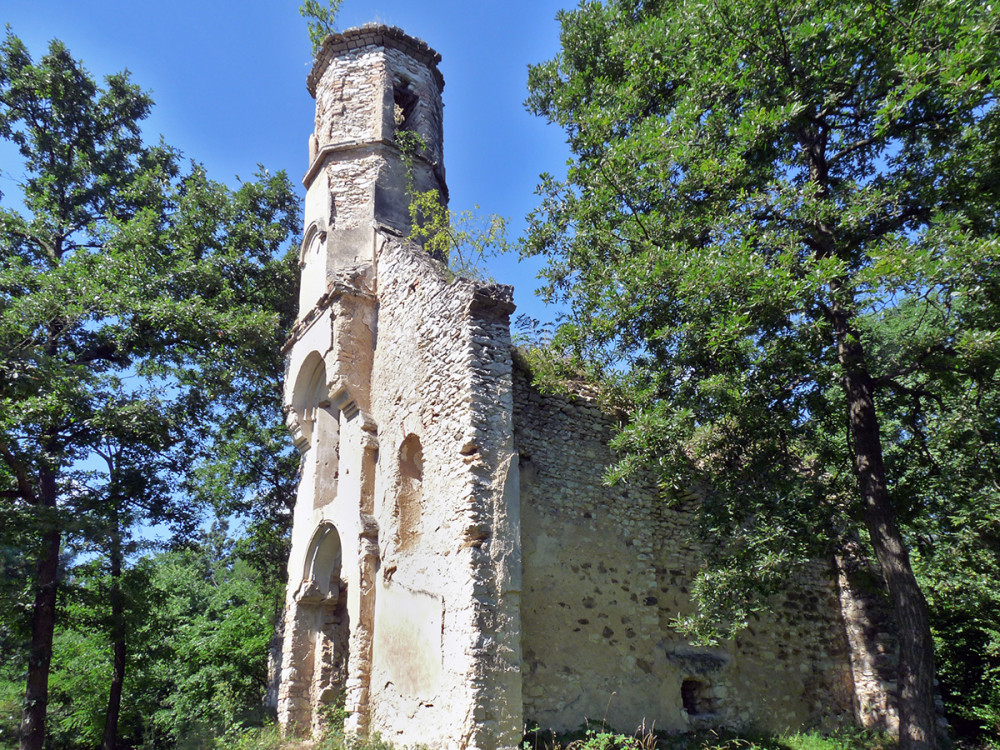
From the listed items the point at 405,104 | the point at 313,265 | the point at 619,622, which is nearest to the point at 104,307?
the point at 313,265

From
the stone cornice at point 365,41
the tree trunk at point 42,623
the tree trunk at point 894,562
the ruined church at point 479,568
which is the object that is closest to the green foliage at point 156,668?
the tree trunk at point 42,623

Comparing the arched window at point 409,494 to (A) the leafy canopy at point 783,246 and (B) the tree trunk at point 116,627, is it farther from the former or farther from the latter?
(B) the tree trunk at point 116,627

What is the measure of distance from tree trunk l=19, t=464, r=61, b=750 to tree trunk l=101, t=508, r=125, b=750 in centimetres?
97

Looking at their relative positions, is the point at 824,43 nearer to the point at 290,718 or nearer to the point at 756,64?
the point at 756,64

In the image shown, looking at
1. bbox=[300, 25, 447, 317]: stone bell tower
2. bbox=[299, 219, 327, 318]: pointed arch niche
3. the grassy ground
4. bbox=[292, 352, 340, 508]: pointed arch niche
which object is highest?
bbox=[300, 25, 447, 317]: stone bell tower

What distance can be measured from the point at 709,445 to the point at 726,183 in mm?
3156

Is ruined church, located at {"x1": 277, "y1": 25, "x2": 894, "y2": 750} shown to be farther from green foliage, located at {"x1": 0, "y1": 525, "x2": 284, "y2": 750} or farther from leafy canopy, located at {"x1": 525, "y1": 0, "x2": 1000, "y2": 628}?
green foliage, located at {"x1": 0, "y1": 525, "x2": 284, "y2": 750}

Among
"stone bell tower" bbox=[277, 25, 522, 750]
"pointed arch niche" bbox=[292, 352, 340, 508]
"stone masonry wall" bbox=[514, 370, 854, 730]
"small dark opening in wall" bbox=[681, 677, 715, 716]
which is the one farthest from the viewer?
"pointed arch niche" bbox=[292, 352, 340, 508]

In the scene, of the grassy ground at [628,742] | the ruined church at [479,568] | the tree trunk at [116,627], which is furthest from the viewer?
the tree trunk at [116,627]

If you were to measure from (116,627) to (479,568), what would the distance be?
32.6ft

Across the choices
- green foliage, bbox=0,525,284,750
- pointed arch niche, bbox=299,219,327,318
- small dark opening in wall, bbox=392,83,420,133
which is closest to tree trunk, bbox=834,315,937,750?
pointed arch niche, bbox=299,219,327,318

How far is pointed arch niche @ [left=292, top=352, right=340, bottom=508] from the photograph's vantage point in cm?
1168

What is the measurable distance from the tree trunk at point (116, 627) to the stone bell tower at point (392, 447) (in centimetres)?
386

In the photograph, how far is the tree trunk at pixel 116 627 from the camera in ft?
42.7
